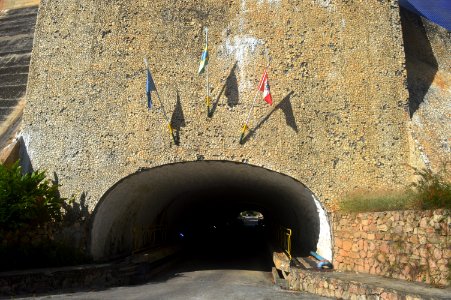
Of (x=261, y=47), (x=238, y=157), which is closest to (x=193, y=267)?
(x=238, y=157)

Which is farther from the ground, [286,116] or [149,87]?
[149,87]

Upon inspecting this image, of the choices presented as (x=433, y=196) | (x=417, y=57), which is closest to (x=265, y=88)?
(x=433, y=196)

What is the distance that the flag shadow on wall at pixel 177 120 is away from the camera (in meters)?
11.2

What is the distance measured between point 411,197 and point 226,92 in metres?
5.13

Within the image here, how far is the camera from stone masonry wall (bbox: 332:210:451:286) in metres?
7.29

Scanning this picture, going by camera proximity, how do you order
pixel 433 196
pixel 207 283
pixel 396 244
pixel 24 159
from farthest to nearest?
pixel 24 159, pixel 207 283, pixel 396 244, pixel 433 196

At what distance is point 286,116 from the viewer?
1105 centimetres

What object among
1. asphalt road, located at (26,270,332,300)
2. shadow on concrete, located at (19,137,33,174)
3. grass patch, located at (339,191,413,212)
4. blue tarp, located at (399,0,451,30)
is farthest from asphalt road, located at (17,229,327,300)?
blue tarp, located at (399,0,451,30)

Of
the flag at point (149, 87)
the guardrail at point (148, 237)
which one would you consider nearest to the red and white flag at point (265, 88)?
the flag at point (149, 87)

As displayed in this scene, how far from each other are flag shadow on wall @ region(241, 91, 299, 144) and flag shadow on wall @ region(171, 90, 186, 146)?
1683 mm

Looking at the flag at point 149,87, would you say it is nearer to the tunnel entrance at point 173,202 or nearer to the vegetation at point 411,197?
the tunnel entrance at point 173,202

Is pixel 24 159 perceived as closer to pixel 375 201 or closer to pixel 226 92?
pixel 226 92

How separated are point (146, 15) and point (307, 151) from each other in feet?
18.8

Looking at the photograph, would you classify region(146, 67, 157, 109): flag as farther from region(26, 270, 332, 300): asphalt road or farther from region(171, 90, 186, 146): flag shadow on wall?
region(26, 270, 332, 300): asphalt road
